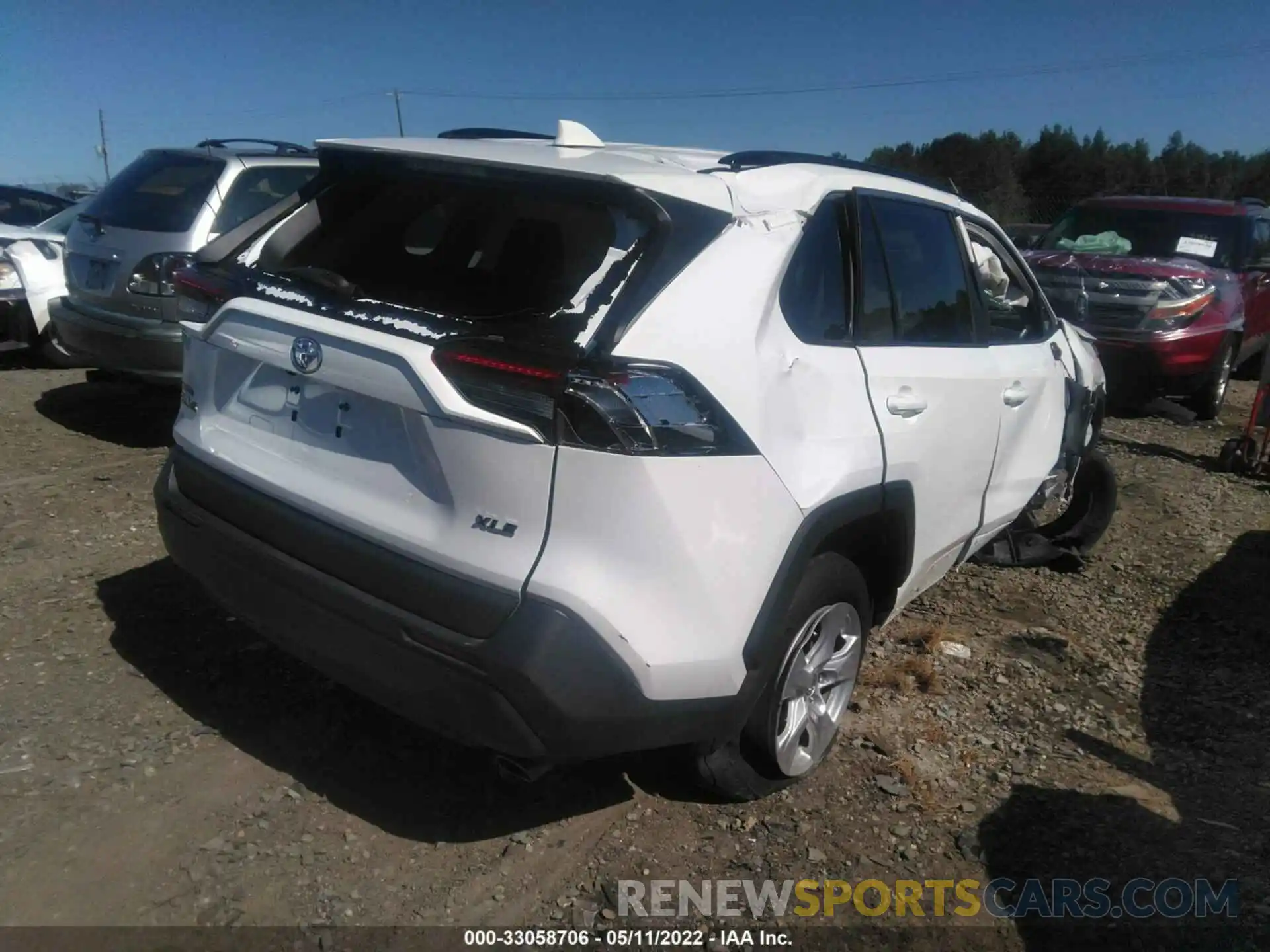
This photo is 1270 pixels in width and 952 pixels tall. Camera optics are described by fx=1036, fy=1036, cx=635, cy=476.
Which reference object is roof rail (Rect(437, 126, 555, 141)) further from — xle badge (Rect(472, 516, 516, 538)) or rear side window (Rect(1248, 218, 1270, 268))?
→ rear side window (Rect(1248, 218, 1270, 268))

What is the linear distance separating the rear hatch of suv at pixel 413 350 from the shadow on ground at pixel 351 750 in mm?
794

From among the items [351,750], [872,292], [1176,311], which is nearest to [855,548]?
[872,292]

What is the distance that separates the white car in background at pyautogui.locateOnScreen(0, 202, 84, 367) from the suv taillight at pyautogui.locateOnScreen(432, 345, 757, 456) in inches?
257

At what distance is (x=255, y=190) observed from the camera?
634cm

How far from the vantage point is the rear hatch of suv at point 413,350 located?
7.63ft

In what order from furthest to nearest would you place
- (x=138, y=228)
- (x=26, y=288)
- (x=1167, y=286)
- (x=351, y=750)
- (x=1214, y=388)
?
(x=1214, y=388) < (x=1167, y=286) < (x=26, y=288) < (x=138, y=228) < (x=351, y=750)

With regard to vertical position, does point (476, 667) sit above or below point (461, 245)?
below

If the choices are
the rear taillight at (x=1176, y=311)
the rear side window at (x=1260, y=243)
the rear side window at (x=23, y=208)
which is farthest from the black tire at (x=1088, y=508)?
the rear side window at (x=23, y=208)

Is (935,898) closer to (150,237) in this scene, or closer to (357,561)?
(357,561)

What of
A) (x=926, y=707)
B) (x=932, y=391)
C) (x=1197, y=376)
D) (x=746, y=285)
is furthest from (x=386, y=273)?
(x=1197, y=376)

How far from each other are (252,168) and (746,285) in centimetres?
482

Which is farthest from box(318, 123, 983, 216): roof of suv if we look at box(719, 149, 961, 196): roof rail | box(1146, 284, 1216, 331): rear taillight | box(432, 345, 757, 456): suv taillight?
box(1146, 284, 1216, 331): rear taillight

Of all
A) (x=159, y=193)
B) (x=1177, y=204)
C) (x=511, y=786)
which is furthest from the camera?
(x=1177, y=204)

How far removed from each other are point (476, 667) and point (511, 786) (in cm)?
91
